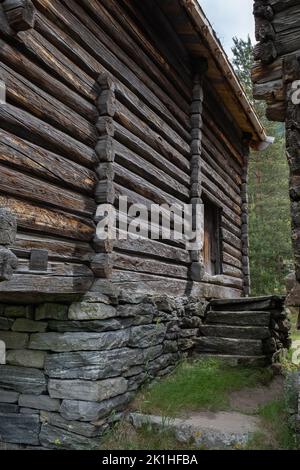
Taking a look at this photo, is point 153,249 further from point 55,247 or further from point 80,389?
point 80,389

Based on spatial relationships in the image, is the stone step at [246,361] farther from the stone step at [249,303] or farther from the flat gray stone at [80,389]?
the flat gray stone at [80,389]

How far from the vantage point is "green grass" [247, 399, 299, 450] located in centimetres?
397

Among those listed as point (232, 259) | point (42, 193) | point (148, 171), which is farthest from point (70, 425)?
point (232, 259)

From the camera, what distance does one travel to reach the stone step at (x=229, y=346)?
6.10m

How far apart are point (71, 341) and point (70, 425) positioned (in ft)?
2.60

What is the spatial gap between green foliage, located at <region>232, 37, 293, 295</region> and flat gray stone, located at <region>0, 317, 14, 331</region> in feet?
37.8

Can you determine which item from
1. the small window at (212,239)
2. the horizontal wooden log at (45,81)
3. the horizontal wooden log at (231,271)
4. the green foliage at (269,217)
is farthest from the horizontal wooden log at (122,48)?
the green foliage at (269,217)

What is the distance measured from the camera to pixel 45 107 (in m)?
3.80

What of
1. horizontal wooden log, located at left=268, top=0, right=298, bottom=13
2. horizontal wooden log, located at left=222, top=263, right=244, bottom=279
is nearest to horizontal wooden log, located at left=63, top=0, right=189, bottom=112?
horizontal wooden log, located at left=268, top=0, right=298, bottom=13

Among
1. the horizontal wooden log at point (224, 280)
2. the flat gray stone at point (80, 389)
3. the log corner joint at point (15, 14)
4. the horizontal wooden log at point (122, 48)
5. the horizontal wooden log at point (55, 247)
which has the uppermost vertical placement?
the horizontal wooden log at point (122, 48)

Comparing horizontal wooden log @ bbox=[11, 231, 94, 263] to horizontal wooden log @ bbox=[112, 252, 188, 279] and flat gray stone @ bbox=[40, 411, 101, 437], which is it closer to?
horizontal wooden log @ bbox=[112, 252, 188, 279]

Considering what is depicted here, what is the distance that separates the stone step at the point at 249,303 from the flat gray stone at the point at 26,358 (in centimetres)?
376

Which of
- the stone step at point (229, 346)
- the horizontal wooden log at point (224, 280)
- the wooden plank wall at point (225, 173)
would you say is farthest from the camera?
the wooden plank wall at point (225, 173)
